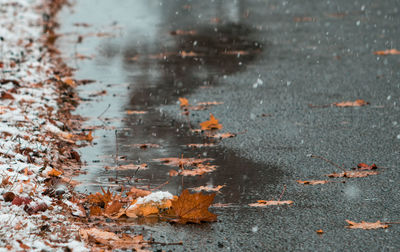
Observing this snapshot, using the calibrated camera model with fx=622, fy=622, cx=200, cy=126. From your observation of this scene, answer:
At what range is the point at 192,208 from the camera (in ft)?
12.6

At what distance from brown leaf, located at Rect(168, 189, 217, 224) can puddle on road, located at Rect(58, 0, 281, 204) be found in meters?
0.42

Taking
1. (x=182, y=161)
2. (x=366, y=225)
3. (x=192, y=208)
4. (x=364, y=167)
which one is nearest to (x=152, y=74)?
(x=182, y=161)

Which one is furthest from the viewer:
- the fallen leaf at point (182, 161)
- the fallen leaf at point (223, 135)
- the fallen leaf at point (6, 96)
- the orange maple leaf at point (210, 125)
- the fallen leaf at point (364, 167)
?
the fallen leaf at point (6, 96)

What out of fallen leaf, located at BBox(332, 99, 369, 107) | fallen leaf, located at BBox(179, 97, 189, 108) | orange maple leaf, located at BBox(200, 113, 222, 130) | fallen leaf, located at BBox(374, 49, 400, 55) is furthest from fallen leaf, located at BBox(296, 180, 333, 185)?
fallen leaf, located at BBox(374, 49, 400, 55)

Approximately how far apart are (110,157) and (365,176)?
211 centimetres

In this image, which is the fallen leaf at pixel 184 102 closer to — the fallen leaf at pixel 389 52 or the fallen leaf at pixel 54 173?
the fallen leaf at pixel 54 173

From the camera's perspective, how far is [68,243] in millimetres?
3340

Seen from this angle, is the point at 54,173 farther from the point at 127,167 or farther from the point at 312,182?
the point at 312,182

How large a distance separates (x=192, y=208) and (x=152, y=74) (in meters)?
4.99

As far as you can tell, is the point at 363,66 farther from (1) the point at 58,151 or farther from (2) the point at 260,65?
(1) the point at 58,151

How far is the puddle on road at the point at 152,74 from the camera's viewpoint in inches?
189

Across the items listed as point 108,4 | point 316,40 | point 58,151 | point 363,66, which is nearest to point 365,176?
point 58,151

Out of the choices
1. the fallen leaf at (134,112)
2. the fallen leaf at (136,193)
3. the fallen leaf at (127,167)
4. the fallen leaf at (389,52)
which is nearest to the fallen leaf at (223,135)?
the fallen leaf at (127,167)

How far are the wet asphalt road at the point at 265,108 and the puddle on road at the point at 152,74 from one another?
0.08 feet
